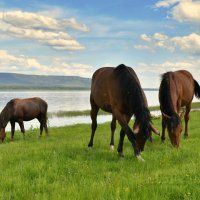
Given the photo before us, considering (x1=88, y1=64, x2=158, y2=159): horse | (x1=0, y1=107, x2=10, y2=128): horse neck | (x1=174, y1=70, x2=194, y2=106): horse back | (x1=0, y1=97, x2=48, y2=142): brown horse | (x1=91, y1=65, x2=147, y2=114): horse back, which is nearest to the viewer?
(x1=88, y1=64, x2=158, y2=159): horse

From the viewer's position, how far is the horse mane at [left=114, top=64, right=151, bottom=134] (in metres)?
9.22

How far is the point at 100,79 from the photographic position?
1185 cm

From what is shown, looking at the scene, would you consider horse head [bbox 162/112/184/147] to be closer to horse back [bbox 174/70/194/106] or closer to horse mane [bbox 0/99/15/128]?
horse back [bbox 174/70/194/106]

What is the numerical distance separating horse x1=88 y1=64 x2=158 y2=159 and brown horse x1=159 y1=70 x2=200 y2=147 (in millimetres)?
1680

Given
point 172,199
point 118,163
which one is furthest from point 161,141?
point 172,199

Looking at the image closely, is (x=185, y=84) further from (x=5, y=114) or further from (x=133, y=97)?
(x=5, y=114)

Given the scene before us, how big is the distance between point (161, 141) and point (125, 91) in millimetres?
5063

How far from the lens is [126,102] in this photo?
32.5 feet

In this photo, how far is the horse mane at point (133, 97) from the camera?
9219mm

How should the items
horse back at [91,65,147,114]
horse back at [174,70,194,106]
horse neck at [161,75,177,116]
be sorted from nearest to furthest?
horse back at [91,65,147,114] → horse neck at [161,75,177,116] → horse back at [174,70,194,106]

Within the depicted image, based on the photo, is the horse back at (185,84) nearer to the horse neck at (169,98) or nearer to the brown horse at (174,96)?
the brown horse at (174,96)

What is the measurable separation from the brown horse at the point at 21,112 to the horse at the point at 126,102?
11946 mm

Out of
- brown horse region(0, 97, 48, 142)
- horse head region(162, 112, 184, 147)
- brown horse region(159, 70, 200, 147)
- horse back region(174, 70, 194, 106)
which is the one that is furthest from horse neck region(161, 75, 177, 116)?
brown horse region(0, 97, 48, 142)

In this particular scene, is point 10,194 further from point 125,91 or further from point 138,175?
point 125,91
